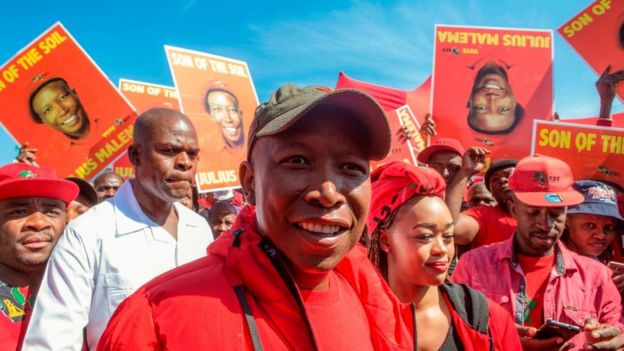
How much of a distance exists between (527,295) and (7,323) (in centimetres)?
253

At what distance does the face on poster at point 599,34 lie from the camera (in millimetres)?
5215

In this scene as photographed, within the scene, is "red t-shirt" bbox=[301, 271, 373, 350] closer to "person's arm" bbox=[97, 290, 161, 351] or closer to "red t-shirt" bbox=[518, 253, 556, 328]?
"person's arm" bbox=[97, 290, 161, 351]

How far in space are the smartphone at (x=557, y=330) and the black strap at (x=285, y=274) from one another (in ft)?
5.03

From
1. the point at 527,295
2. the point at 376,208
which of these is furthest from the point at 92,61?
the point at 527,295

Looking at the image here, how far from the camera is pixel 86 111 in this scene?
5.21 metres

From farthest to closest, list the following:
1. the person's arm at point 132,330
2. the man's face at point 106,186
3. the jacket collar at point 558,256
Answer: the man's face at point 106,186 → the jacket collar at point 558,256 → the person's arm at point 132,330

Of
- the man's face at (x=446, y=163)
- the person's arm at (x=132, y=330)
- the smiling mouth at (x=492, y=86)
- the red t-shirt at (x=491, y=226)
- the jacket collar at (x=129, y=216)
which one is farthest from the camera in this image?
the smiling mouth at (x=492, y=86)

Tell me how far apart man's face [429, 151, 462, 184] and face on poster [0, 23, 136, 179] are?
3023 mm

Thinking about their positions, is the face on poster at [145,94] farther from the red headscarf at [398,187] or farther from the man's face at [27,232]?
the red headscarf at [398,187]

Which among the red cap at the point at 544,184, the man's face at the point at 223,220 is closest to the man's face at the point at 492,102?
the red cap at the point at 544,184

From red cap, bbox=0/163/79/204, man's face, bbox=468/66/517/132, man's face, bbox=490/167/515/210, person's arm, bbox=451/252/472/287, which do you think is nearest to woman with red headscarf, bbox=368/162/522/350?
person's arm, bbox=451/252/472/287

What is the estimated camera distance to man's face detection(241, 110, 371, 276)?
1239mm

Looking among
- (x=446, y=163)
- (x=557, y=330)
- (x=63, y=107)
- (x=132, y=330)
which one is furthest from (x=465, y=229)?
(x=63, y=107)

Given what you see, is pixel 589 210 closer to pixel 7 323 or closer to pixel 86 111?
pixel 7 323
